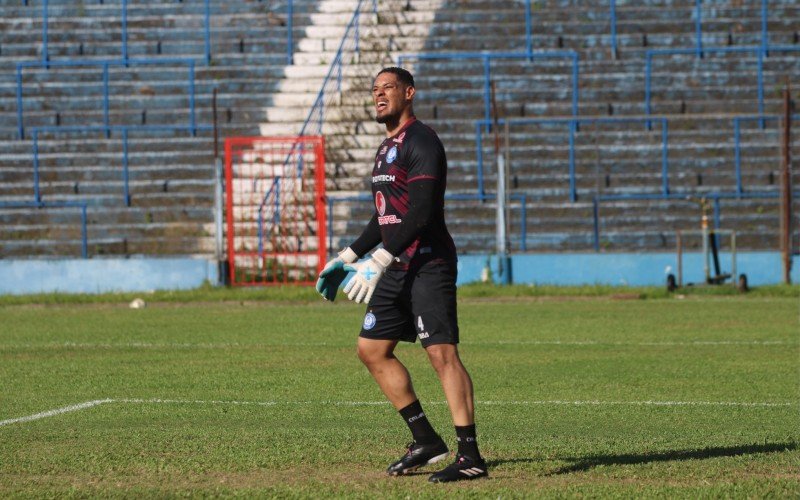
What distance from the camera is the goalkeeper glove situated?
24.5 ft

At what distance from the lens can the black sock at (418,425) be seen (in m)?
7.29

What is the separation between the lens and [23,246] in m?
26.5

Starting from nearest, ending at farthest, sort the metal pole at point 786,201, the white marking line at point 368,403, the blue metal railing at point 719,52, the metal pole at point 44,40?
the white marking line at point 368,403 < the metal pole at point 786,201 < the blue metal railing at point 719,52 < the metal pole at point 44,40

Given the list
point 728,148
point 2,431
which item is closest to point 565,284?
point 728,148

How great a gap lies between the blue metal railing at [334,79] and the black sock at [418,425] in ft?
67.4

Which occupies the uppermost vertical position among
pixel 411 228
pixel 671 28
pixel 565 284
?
pixel 671 28

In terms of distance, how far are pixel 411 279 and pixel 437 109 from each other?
21866 mm

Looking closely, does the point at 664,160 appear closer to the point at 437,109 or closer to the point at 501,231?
the point at 501,231

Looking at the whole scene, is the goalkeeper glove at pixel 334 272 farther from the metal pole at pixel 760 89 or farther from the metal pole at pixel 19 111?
the metal pole at pixel 19 111

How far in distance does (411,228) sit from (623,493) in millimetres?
1614

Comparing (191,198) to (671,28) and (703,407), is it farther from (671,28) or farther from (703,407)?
(703,407)

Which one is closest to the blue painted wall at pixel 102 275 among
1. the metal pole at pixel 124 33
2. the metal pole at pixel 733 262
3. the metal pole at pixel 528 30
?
the metal pole at pixel 124 33

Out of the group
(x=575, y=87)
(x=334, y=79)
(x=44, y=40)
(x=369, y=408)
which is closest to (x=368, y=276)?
(x=369, y=408)

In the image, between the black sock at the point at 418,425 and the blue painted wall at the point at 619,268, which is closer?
the black sock at the point at 418,425
